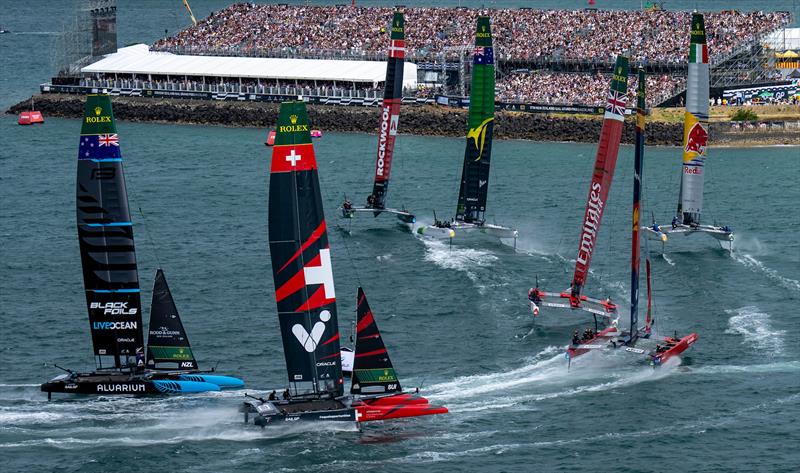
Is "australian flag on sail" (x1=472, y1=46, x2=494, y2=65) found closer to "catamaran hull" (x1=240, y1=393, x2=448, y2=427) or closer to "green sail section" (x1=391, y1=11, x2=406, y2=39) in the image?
"green sail section" (x1=391, y1=11, x2=406, y2=39)

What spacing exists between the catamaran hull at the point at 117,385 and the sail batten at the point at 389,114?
33075 millimetres

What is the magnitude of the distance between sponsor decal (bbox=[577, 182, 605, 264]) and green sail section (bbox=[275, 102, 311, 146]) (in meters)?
20.0

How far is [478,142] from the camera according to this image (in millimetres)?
80125

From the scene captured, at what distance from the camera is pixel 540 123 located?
370 ft

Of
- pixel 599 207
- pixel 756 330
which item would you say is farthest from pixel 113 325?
pixel 756 330

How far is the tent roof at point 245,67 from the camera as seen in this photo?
122625 mm

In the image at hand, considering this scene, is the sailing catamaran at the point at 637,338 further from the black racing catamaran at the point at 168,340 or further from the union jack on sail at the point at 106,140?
the union jack on sail at the point at 106,140

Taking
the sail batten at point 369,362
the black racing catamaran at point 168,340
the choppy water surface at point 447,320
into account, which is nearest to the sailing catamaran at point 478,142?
the choppy water surface at point 447,320

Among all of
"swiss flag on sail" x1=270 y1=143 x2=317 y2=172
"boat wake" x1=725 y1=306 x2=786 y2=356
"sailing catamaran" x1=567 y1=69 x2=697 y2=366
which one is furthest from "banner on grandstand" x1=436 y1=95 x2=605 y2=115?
"swiss flag on sail" x1=270 y1=143 x2=317 y2=172

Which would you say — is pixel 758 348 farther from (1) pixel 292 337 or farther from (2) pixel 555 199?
(2) pixel 555 199

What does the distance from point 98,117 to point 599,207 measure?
23.3 m

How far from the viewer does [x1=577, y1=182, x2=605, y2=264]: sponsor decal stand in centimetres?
6506

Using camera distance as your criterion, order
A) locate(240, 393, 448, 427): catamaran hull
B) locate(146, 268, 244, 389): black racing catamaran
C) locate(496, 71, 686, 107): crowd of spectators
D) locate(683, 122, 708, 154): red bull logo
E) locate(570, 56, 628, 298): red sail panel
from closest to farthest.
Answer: locate(240, 393, 448, 427): catamaran hull
locate(146, 268, 244, 389): black racing catamaran
locate(570, 56, 628, 298): red sail panel
locate(683, 122, 708, 154): red bull logo
locate(496, 71, 686, 107): crowd of spectators

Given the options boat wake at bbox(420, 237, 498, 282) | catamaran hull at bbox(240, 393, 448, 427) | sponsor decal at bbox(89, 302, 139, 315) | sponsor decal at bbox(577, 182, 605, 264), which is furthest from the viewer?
boat wake at bbox(420, 237, 498, 282)
